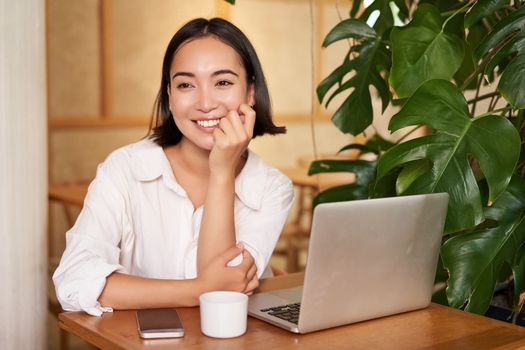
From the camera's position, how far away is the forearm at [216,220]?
6.47 feet

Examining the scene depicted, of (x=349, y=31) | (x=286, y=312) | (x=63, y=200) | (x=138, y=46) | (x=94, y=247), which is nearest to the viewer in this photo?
(x=286, y=312)

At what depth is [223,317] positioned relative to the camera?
1523 millimetres

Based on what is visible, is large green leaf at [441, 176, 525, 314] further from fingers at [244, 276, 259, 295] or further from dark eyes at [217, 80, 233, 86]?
dark eyes at [217, 80, 233, 86]

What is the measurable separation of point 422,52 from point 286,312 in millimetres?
785

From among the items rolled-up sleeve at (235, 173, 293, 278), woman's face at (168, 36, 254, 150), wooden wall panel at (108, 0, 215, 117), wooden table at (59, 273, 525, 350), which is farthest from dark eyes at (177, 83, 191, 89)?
wooden wall panel at (108, 0, 215, 117)

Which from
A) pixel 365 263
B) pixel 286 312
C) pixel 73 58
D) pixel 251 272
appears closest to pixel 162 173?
pixel 251 272

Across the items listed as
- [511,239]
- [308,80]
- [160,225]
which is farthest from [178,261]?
[308,80]

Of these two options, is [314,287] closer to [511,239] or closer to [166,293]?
[166,293]

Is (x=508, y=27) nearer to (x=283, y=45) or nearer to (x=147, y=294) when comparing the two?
(x=147, y=294)

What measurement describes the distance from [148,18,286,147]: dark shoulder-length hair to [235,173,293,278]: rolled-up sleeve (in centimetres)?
19

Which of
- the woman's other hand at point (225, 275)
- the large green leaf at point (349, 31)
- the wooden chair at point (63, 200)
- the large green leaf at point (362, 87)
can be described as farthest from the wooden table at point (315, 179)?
the woman's other hand at point (225, 275)

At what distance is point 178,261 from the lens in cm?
215

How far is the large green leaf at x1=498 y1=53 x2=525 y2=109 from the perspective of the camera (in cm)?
188

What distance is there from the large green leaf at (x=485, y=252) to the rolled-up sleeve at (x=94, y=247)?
2.56 ft
